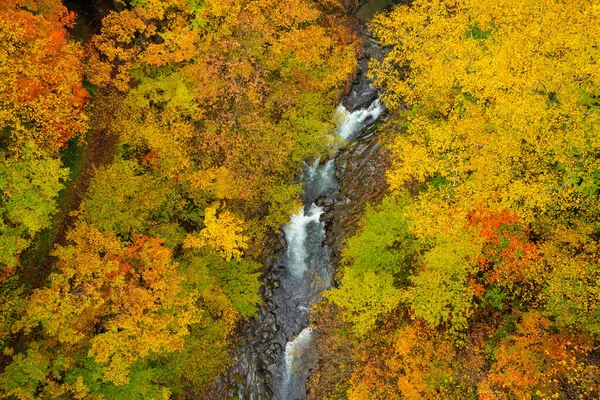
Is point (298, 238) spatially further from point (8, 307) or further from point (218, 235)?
point (8, 307)

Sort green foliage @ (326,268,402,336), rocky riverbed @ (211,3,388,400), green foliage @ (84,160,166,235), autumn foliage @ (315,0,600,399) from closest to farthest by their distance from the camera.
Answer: autumn foliage @ (315,0,600,399), green foliage @ (326,268,402,336), green foliage @ (84,160,166,235), rocky riverbed @ (211,3,388,400)

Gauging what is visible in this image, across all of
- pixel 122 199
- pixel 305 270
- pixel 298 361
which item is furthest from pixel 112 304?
pixel 305 270

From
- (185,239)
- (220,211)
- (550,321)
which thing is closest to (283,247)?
(220,211)

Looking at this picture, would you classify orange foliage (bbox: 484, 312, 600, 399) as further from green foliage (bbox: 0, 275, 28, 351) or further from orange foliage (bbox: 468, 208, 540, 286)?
green foliage (bbox: 0, 275, 28, 351)

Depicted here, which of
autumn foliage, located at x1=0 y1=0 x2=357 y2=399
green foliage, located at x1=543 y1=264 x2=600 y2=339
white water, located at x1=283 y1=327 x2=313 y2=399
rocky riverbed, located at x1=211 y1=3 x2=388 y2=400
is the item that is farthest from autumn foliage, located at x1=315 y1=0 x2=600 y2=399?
autumn foliage, located at x1=0 y1=0 x2=357 y2=399

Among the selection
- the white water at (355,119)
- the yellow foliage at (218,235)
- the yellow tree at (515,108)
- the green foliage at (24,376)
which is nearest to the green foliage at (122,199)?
the yellow foliage at (218,235)
